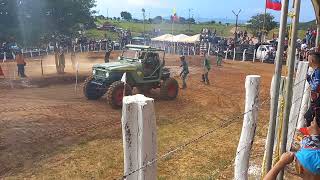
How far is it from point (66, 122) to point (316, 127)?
662 centimetres

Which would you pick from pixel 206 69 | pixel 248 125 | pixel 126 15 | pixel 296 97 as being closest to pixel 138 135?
pixel 248 125

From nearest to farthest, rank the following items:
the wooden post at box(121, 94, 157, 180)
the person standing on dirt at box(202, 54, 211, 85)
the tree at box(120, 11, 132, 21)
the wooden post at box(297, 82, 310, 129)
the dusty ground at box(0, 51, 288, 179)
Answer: the wooden post at box(121, 94, 157, 180) → the dusty ground at box(0, 51, 288, 179) → the wooden post at box(297, 82, 310, 129) → the person standing on dirt at box(202, 54, 211, 85) → the tree at box(120, 11, 132, 21)

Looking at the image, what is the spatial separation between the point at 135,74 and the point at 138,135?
1048 centimetres

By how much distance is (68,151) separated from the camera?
27.0 ft

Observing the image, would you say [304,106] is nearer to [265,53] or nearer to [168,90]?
[168,90]

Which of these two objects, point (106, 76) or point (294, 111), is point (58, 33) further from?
point (294, 111)

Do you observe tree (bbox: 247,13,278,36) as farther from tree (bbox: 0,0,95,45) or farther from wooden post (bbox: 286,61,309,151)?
wooden post (bbox: 286,61,309,151)

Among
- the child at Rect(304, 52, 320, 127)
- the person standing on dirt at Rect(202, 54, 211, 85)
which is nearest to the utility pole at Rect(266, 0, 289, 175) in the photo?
the child at Rect(304, 52, 320, 127)

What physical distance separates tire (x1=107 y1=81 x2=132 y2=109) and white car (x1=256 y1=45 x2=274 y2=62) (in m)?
19.1

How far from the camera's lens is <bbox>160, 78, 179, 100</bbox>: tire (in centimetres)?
1413

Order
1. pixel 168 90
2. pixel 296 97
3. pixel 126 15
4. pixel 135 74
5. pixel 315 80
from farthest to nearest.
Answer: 1. pixel 126 15
2. pixel 168 90
3. pixel 135 74
4. pixel 296 97
5. pixel 315 80

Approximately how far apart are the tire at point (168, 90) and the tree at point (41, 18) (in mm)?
8692

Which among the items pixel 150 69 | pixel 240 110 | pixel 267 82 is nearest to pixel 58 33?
pixel 150 69

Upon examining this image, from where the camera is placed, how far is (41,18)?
20.3 meters
